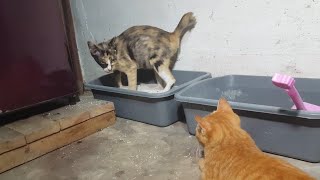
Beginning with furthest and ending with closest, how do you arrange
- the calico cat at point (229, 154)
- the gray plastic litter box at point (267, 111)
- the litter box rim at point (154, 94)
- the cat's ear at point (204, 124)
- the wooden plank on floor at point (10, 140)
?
the litter box rim at point (154, 94) < the wooden plank on floor at point (10, 140) < the gray plastic litter box at point (267, 111) < the cat's ear at point (204, 124) < the calico cat at point (229, 154)

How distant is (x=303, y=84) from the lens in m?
1.25

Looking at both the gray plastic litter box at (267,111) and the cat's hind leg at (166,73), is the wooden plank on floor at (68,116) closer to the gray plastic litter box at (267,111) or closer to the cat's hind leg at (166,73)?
the cat's hind leg at (166,73)

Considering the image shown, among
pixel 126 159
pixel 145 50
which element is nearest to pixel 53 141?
pixel 126 159

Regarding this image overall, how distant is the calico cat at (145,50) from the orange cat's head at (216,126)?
0.61 m

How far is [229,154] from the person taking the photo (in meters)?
0.84

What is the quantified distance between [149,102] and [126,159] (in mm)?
316

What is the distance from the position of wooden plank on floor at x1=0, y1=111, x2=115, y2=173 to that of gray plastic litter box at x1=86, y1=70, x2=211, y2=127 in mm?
89

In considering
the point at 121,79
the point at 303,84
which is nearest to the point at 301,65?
the point at 303,84

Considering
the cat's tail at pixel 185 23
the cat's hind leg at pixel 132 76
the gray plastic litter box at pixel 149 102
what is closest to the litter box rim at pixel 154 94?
the gray plastic litter box at pixel 149 102

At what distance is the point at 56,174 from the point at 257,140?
0.77 metres

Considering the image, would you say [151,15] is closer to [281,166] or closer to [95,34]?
[95,34]

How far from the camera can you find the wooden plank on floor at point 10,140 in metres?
1.22

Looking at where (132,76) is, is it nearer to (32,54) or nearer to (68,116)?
(68,116)

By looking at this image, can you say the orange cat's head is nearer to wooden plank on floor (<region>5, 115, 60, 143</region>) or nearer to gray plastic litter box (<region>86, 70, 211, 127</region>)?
gray plastic litter box (<region>86, 70, 211, 127</region>)
